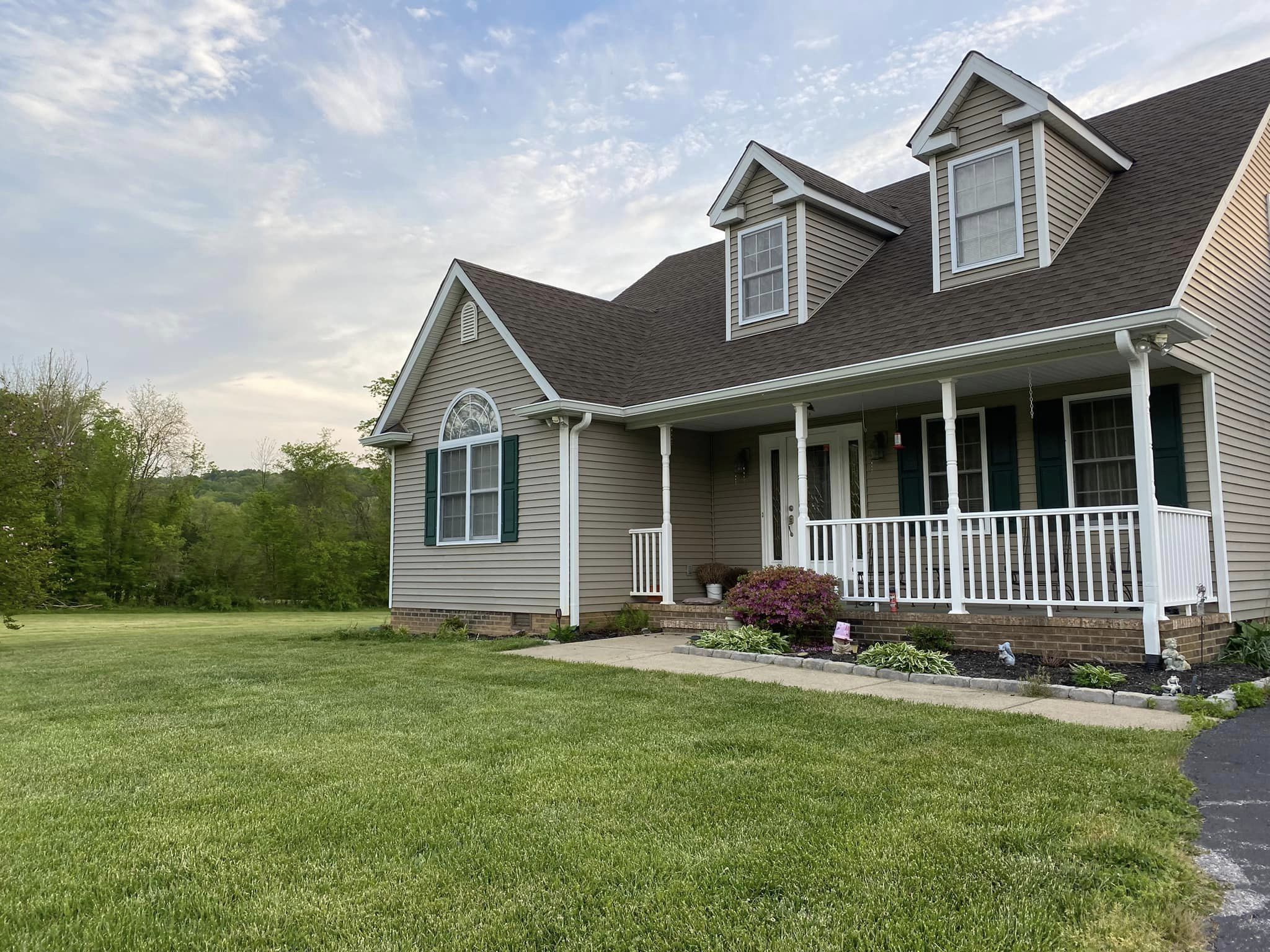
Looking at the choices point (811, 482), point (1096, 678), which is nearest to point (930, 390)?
point (811, 482)

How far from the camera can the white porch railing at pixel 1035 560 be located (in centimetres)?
750

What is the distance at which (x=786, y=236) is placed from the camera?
11516 millimetres

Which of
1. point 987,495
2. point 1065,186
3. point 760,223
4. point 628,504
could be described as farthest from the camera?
point 628,504

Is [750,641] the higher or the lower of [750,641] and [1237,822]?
the higher

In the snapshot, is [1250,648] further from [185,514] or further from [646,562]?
[185,514]

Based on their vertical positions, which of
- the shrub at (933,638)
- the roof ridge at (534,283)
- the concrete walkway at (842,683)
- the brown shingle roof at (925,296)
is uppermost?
the roof ridge at (534,283)

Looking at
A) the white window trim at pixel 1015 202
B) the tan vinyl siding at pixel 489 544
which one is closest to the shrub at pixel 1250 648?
the white window trim at pixel 1015 202

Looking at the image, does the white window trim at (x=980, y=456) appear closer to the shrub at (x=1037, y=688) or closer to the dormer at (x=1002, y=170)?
the dormer at (x=1002, y=170)

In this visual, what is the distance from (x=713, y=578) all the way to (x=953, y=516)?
4.36 meters

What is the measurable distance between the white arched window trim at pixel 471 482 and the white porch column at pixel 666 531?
94.8 inches

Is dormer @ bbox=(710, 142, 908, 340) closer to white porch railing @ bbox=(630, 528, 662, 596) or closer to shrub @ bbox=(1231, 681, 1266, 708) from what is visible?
white porch railing @ bbox=(630, 528, 662, 596)

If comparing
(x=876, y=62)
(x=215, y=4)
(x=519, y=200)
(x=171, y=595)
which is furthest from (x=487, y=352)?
Result: (x=171, y=595)

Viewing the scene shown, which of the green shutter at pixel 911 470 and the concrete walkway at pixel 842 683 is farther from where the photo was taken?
the green shutter at pixel 911 470

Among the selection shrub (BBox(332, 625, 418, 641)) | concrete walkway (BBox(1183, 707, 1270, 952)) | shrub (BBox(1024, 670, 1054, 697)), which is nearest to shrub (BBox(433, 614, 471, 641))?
shrub (BBox(332, 625, 418, 641))
